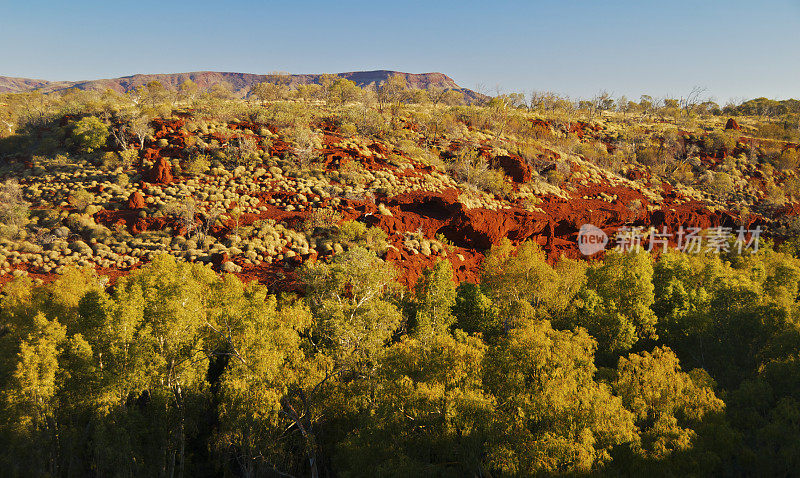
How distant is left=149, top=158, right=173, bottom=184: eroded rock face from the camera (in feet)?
122

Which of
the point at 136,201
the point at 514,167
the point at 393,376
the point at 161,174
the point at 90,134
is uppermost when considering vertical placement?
the point at 514,167

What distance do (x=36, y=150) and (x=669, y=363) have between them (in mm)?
64058

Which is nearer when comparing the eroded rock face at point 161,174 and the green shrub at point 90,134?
the eroded rock face at point 161,174

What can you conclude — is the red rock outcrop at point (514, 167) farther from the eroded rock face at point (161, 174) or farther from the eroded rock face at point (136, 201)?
the eroded rock face at point (136, 201)

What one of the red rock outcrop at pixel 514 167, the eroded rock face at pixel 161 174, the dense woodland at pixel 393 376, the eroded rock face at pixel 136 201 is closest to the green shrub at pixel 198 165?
the eroded rock face at pixel 161 174

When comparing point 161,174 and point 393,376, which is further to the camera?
point 161,174

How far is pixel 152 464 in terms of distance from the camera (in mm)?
15477

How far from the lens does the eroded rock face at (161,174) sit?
3725cm

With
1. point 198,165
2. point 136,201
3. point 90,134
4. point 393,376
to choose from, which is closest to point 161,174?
point 198,165

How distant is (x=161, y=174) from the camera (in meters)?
37.4

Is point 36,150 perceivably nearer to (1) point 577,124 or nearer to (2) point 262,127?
(2) point 262,127

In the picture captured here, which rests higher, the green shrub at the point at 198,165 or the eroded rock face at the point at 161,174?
the green shrub at the point at 198,165

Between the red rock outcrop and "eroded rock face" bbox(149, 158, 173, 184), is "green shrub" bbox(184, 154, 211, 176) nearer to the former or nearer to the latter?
"eroded rock face" bbox(149, 158, 173, 184)

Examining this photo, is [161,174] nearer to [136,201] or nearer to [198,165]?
[198,165]
